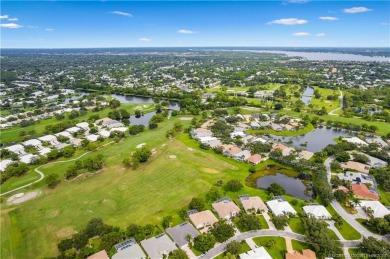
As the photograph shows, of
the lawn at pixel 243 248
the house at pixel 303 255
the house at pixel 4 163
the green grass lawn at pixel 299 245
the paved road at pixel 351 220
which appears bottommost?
the lawn at pixel 243 248

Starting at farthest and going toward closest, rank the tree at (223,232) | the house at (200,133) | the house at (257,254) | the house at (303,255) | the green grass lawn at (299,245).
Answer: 1. the house at (200,133)
2. the tree at (223,232)
3. the green grass lawn at (299,245)
4. the house at (257,254)
5. the house at (303,255)

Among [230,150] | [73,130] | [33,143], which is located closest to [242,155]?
[230,150]

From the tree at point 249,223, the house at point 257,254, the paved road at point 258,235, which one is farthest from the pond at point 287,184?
the house at point 257,254

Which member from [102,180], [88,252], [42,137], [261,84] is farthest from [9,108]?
[261,84]

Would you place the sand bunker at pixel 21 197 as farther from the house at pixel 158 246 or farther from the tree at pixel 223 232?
the tree at pixel 223 232

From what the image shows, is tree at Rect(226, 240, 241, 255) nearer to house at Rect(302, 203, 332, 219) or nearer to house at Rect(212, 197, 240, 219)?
house at Rect(212, 197, 240, 219)

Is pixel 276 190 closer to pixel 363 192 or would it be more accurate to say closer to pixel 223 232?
pixel 363 192
